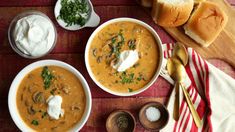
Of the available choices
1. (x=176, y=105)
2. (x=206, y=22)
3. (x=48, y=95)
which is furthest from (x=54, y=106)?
(x=206, y=22)

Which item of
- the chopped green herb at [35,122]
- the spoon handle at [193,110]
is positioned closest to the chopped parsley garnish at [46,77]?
the chopped green herb at [35,122]

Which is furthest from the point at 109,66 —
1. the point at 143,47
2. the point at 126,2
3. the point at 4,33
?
the point at 4,33

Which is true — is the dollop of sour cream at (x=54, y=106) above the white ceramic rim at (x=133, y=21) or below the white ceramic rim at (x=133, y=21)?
below

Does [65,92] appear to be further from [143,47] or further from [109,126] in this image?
[143,47]

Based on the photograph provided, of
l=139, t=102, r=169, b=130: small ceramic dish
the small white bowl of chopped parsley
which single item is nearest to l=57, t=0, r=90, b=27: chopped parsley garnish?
the small white bowl of chopped parsley

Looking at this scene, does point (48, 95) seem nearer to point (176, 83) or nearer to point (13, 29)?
point (13, 29)

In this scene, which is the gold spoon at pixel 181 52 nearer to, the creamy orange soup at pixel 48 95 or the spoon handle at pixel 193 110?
the spoon handle at pixel 193 110
